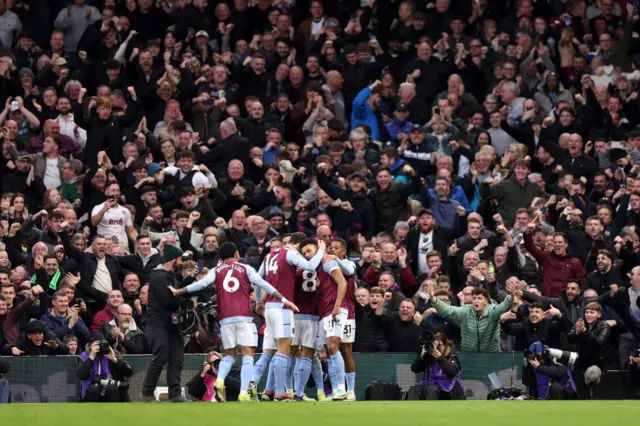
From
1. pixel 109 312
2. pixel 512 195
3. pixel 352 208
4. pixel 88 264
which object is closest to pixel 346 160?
pixel 352 208

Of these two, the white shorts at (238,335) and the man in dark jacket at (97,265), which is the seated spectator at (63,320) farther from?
the white shorts at (238,335)

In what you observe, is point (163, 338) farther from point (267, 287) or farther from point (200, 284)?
point (267, 287)

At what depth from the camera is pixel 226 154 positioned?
25078 mm

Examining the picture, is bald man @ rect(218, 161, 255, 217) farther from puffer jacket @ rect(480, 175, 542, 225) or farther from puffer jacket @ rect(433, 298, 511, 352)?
puffer jacket @ rect(433, 298, 511, 352)

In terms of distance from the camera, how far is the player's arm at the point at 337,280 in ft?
61.0

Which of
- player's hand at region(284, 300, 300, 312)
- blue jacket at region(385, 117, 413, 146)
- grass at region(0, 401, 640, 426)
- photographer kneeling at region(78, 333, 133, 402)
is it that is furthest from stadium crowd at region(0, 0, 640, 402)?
grass at region(0, 401, 640, 426)

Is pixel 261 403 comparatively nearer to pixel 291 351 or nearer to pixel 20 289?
pixel 291 351

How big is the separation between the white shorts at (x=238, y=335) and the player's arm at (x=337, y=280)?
1.09 meters

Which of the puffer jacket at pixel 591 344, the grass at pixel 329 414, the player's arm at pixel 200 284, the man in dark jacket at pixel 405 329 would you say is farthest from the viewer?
the man in dark jacket at pixel 405 329

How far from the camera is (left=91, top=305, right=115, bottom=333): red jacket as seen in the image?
2127 centimetres

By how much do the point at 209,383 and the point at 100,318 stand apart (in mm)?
2723

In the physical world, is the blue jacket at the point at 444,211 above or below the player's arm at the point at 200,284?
above

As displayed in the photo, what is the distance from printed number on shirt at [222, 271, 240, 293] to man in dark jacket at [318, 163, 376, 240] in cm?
558

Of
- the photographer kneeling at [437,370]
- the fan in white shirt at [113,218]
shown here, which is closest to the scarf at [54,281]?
the fan in white shirt at [113,218]
